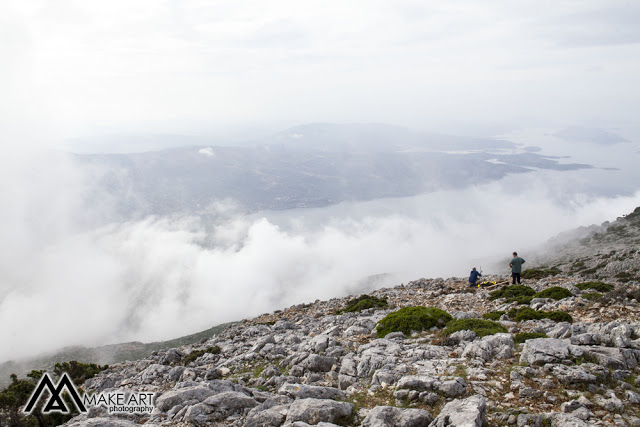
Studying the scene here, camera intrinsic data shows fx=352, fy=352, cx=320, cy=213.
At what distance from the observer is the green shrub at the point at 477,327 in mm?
14733

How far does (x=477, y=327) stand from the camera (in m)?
15.5

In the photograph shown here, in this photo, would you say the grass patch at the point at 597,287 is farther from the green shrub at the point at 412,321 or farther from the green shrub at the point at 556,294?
the green shrub at the point at 412,321

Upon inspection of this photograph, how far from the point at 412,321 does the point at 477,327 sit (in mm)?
3209

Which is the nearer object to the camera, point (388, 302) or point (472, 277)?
point (388, 302)

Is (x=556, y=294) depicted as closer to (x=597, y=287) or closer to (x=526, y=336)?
(x=597, y=287)

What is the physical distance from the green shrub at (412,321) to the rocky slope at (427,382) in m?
0.67

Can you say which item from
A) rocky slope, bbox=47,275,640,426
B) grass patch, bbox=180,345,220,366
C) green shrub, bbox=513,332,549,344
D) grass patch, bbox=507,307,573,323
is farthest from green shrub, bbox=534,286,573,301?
grass patch, bbox=180,345,220,366

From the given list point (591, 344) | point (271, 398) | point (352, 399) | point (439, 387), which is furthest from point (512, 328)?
point (271, 398)

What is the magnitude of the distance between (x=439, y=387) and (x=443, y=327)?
784 centimetres

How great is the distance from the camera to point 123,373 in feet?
69.2

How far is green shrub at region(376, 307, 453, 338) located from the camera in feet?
57.0

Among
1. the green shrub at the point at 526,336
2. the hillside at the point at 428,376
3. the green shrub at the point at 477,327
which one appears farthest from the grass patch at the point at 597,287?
the green shrub at the point at 526,336

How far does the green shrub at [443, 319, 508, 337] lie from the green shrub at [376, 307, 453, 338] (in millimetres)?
1238

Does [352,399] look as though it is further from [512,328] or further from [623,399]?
[512,328]
